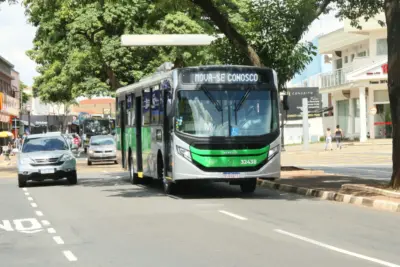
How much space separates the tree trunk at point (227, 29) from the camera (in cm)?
2411

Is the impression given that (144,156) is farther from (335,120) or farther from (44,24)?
(335,120)

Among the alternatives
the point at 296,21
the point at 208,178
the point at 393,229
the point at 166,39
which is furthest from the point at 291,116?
the point at 393,229

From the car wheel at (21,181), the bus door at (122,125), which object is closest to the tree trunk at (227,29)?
the bus door at (122,125)

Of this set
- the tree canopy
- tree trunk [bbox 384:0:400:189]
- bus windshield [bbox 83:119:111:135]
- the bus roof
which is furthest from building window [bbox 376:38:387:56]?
tree trunk [bbox 384:0:400:189]

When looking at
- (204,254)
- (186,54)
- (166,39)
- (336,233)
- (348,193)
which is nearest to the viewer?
(204,254)

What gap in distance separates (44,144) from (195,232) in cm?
1631

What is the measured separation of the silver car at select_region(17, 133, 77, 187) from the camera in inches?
1075

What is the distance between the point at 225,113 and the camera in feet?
66.1

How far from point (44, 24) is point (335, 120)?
98.7ft

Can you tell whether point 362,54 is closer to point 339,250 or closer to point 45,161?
point 45,161

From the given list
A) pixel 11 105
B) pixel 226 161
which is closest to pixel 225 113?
pixel 226 161

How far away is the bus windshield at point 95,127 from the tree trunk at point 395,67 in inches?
2070

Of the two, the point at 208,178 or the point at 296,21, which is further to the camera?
the point at 296,21

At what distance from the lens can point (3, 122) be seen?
317 feet
